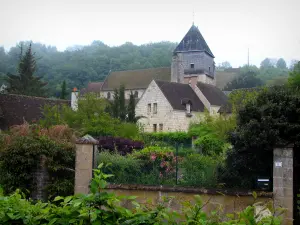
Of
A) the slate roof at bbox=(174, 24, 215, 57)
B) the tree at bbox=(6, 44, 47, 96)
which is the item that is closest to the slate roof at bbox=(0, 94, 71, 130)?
the tree at bbox=(6, 44, 47, 96)

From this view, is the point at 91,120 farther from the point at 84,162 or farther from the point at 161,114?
the point at 161,114

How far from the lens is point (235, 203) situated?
9.73 m

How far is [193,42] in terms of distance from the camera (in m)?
69.6

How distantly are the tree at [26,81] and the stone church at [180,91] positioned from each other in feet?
38.3

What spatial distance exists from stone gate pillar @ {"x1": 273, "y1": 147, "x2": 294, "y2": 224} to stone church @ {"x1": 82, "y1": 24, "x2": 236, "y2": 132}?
997 inches

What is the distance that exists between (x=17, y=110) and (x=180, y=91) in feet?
65.4

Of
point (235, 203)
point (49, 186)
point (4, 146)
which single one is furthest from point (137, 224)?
point (4, 146)

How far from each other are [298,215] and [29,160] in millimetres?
7316

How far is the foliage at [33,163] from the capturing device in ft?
40.4

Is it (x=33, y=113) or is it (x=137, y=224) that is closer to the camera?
(x=137, y=224)

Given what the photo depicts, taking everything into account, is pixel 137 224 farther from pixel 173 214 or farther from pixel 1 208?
pixel 1 208

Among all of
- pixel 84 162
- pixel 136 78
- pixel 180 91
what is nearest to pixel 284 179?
pixel 84 162

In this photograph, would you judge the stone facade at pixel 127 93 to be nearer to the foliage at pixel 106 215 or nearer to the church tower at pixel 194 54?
the church tower at pixel 194 54

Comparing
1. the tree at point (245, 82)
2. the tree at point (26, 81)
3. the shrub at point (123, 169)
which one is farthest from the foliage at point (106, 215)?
the tree at point (245, 82)
